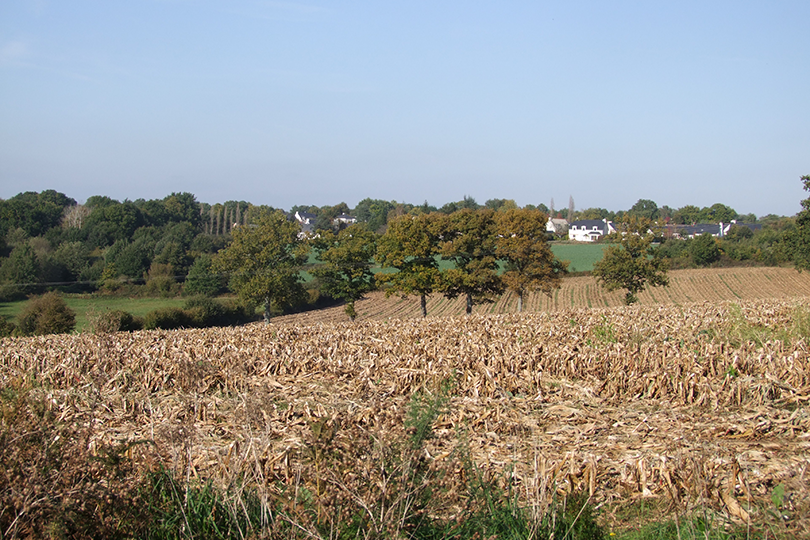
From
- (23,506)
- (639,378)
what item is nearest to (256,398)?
(23,506)

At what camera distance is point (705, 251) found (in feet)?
225

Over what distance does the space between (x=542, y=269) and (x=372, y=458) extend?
38608 millimetres

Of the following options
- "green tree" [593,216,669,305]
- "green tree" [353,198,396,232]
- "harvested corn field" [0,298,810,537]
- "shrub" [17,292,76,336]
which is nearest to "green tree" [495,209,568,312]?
"green tree" [593,216,669,305]

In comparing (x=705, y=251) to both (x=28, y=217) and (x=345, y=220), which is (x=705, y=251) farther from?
(x=28, y=217)

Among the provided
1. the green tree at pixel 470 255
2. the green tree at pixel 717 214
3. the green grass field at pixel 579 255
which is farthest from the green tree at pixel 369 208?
the green tree at pixel 470 255

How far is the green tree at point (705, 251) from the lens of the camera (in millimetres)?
68688

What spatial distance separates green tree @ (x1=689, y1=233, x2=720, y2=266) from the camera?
6869cm

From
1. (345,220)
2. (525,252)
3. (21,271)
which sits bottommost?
(21,271)

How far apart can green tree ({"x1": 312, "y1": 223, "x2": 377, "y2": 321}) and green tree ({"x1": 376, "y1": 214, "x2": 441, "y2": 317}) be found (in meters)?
3.45

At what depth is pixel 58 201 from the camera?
12338 cm

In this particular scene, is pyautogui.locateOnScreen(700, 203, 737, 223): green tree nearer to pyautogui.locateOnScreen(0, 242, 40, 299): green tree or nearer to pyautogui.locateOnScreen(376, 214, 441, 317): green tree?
pyautogui.locateOnScreen(376, 214, 441, 317): green tree

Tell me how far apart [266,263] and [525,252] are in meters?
19.4

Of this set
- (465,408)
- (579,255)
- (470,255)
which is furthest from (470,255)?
(579,255)

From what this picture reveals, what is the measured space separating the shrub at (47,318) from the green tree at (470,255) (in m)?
23.0
